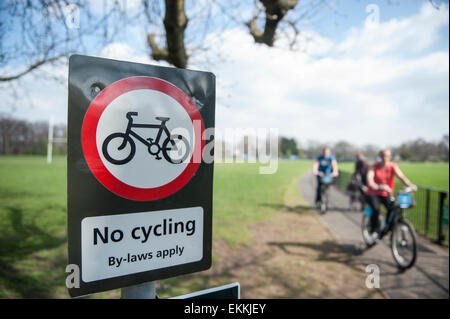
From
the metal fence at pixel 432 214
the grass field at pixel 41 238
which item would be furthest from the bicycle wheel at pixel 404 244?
the grass field at pixel 41 238

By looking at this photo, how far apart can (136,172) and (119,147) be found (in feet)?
0.38

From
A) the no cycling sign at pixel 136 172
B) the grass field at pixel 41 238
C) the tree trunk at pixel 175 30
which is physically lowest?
the grass field at pixel 41 238

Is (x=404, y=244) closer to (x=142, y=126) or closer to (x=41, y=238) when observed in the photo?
(x=142, y=126)

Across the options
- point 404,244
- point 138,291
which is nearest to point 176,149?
point 138,291

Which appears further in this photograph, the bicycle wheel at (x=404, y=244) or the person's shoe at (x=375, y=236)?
the person's shoe at (x=375, y=236)

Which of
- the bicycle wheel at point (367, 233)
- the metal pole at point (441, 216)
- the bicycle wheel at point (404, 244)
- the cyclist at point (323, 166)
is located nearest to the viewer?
the bicycle wheel at point (404, 244)

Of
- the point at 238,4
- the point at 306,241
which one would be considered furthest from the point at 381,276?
the point at 238,4

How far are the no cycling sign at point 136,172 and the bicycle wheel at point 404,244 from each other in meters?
4.60

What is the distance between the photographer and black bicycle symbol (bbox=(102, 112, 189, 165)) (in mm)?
1075

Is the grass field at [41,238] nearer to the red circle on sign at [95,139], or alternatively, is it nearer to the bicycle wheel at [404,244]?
the red circle on sign at [95,139]

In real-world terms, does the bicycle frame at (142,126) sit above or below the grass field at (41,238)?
above

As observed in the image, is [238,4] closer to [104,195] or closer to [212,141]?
[212,141]

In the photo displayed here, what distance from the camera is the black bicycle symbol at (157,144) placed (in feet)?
3.53

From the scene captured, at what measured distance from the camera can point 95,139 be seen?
1.04 meters
